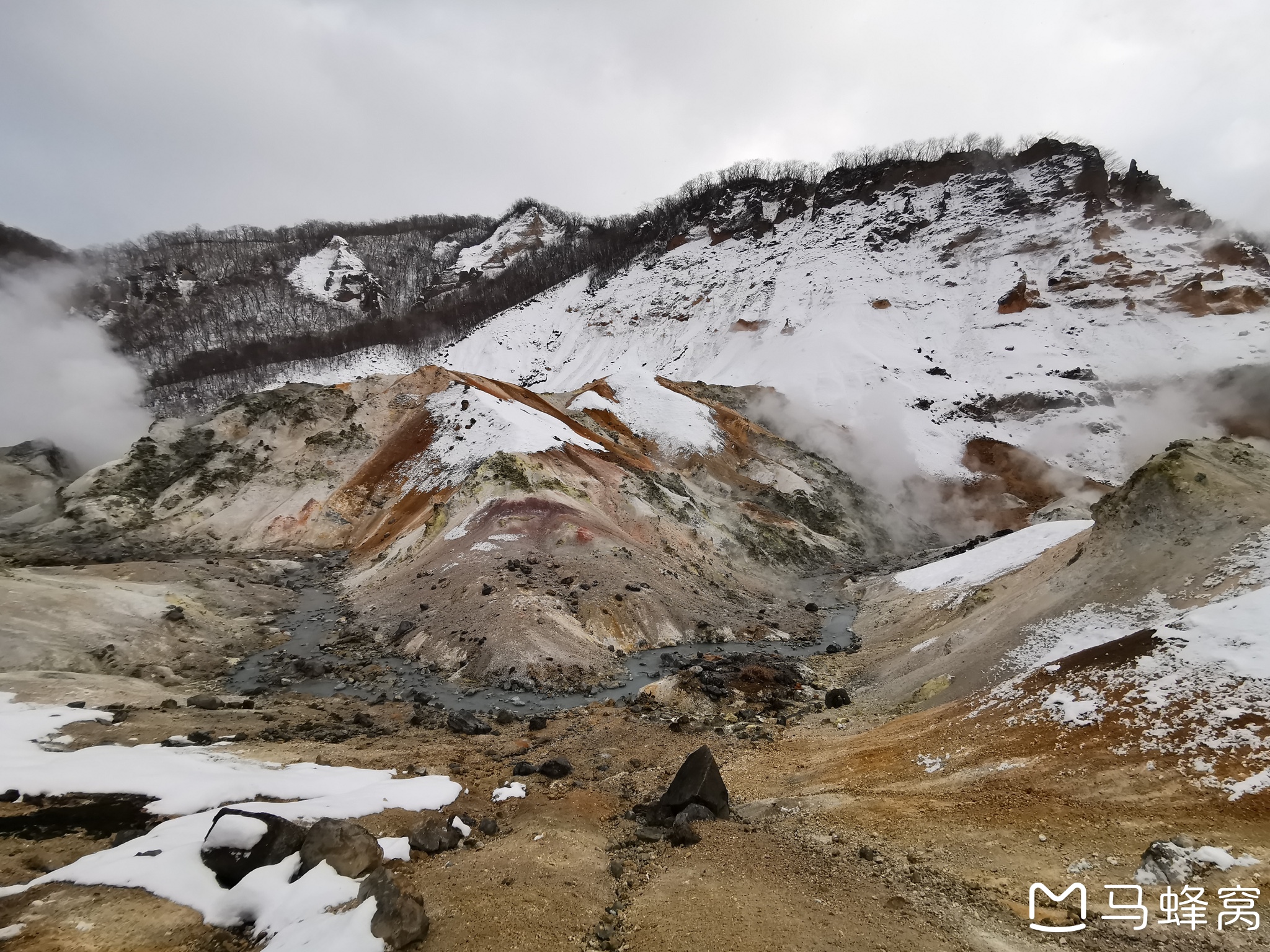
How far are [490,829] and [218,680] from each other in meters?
14.4

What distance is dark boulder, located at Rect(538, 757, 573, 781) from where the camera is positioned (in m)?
11.5

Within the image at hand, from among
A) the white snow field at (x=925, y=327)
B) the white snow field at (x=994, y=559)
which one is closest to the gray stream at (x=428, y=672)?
the white snow field at (x=994, y=559)

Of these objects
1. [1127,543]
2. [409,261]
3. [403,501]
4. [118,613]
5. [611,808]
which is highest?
[409,261]

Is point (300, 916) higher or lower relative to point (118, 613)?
lower

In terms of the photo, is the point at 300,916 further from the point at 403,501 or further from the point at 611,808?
the point at 403,501

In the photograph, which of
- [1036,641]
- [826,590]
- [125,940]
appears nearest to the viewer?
[125,940]

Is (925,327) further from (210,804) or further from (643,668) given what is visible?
(210,804)

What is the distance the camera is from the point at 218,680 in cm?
1814

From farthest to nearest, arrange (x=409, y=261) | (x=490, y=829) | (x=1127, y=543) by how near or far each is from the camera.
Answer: (x=409, y=261), (x=1127, y=543), (x=490, y=829)

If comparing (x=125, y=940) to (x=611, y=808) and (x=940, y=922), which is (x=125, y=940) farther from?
(x=940, y=922)

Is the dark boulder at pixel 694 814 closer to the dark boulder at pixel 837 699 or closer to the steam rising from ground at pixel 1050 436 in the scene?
the dark boulder at pixel 837 699

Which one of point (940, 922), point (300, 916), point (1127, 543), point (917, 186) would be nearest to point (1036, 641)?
point (1127, 543)

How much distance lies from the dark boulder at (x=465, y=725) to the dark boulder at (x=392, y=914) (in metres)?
9.25

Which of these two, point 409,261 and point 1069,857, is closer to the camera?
point 1069,857
